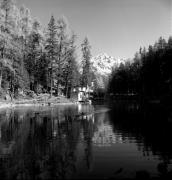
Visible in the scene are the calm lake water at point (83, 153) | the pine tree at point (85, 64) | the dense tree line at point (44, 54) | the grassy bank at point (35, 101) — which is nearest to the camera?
the calm lake water at point (83, 153)

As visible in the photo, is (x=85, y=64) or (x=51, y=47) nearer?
(x=51, y=47)

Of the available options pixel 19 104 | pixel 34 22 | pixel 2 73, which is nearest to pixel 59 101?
pixel 19 104

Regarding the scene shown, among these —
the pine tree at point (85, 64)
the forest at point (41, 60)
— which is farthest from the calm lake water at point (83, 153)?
the pine tree at point (85, 64)

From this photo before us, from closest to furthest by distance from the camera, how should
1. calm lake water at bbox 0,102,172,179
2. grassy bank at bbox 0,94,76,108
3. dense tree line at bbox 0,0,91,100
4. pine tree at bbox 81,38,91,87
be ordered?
calm lake water at bbox 0,102,172,179, grassy bank at bbox 0,94,76,108, dense tree line at bbox 0,0,91,100, pine tree at bbox 81,38,91,87

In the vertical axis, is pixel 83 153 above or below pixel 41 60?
below

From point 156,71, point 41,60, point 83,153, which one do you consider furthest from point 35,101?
point 83,153

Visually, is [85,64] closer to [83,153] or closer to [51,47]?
[51,47]

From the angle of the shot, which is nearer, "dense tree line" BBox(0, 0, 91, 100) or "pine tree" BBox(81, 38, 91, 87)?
"dense tree line" BBox(0, 0, 91, 100)

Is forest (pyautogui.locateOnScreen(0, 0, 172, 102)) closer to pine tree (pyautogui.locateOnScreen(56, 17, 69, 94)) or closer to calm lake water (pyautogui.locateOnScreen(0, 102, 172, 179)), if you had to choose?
pine tree (pyautogui.locateOnScreen(56, 17, 69, 94))

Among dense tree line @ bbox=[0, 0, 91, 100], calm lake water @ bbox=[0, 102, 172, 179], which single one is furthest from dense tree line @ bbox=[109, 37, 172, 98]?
calm lake water @ bbox=[0, 102, 172, 179]

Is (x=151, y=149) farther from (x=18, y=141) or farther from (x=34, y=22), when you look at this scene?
(x=34, y=22)

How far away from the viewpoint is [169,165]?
35.4 feet

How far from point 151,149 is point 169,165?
3204 mm

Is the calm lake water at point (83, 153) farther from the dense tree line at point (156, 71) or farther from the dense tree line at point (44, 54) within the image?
the dense tree line at point (156, 71)
